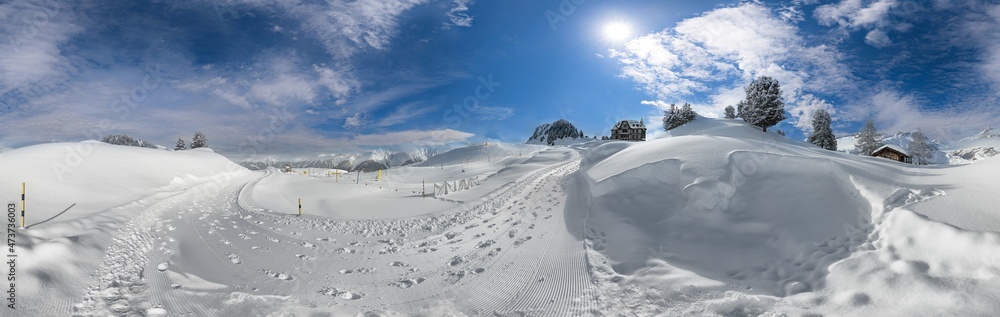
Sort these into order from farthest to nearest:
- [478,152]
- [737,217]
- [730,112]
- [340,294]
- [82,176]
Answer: [478,152] → [730,112] → [82,176] → [737,217] → [340,294]

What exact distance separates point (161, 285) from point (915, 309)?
11585mm

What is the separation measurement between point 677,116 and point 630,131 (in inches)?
1205

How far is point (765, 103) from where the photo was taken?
4928cm

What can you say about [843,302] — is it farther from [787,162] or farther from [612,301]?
[787,162]

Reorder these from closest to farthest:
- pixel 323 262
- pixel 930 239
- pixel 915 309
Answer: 1. pixel 915 309
2. pixel 930 239
3. pixel 323 262

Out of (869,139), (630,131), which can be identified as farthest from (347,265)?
(630,131)

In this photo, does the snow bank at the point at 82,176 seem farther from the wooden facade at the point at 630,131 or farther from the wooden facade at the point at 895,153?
the wooden facade at the point at 630,131

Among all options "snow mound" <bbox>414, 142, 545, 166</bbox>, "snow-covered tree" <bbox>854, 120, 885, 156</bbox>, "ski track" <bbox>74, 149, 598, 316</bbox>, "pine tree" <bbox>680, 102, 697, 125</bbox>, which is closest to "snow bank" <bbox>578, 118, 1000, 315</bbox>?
"ski track" <bbox>74, 149, 598, 316</bbox>

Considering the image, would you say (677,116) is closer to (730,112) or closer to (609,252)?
(730,112)

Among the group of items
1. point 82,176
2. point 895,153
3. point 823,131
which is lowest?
point 82,176

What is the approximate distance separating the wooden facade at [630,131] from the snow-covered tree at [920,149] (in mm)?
51331

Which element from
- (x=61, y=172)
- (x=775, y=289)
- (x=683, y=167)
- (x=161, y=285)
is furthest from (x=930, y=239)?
(x=61, y=172)

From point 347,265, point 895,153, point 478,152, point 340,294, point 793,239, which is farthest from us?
point 478,152

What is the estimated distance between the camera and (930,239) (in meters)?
5.91
